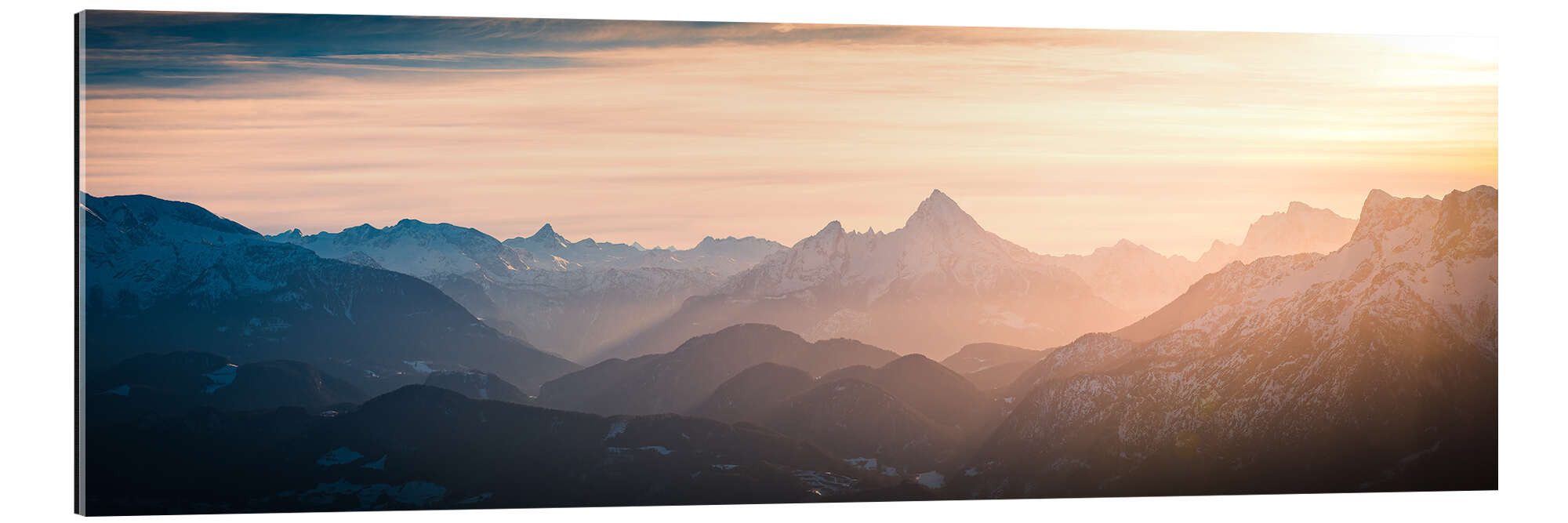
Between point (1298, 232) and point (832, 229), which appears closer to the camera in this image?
point (832, 229)

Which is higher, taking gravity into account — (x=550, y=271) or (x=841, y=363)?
(x=550, y=271)

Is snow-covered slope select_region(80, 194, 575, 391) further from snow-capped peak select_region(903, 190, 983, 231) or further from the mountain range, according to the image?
snow-capped peak select_region(903, 190, 983, 231)

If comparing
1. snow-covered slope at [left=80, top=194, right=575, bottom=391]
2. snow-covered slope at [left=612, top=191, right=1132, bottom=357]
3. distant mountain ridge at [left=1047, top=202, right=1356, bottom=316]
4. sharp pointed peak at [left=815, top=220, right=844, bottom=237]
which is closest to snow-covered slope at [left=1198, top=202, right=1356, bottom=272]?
distant mountain ridge at [left=1047, top=202, right=1356, bottom=316]

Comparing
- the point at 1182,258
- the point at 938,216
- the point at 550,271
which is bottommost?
the point at 550,271

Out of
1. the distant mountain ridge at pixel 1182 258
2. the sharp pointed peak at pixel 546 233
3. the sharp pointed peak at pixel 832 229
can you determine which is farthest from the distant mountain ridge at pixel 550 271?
the distant mountain ridge at pixel 1182 258

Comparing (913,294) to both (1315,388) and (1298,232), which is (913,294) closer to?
(1298,232)

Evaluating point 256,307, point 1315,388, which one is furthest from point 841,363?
point 256,307
